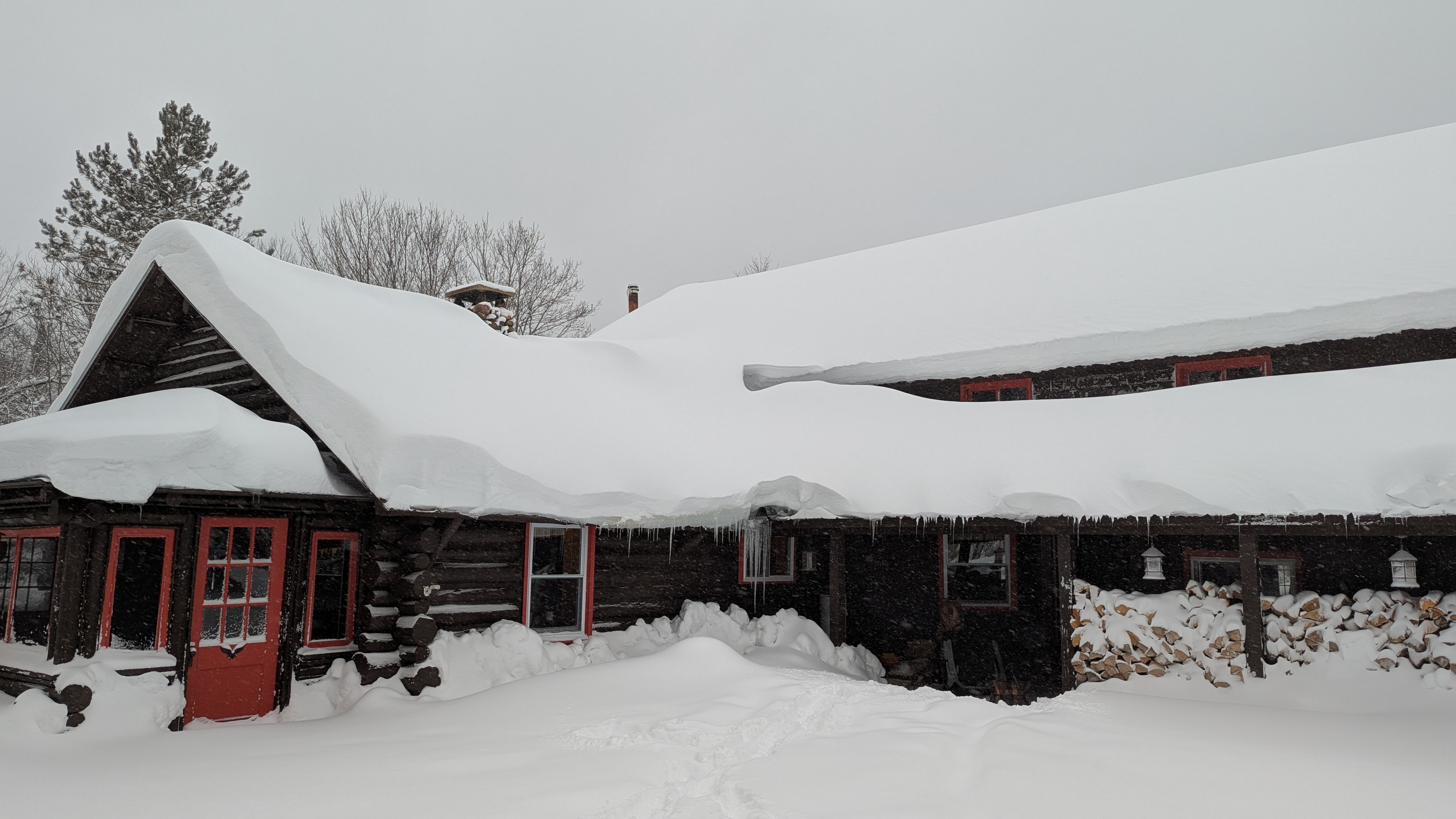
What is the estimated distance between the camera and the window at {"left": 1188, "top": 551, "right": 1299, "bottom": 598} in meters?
9.80

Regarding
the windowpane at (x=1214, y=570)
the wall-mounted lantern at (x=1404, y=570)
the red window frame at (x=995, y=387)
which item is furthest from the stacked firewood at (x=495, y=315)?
the wall-mounted lantern at (x=1404, y=570)

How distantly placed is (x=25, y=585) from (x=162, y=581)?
224cm

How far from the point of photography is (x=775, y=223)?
3568 inches

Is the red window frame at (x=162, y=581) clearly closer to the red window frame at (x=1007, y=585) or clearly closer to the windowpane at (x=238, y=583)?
the windowpane at (x=238, y=583)

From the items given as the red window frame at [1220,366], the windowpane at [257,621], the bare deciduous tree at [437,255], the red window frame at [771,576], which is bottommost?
the windowpane at [257,621]

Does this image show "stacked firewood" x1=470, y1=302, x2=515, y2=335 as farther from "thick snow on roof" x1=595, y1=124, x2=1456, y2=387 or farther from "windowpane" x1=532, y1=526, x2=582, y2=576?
"windowpane" x1=532, y1=526, x2=582, y2=576

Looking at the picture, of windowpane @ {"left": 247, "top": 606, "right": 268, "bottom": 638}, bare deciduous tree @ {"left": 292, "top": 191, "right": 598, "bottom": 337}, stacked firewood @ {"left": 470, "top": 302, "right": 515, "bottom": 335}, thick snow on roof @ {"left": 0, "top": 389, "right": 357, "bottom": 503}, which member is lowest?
windowpane @ {"left": 247, "top": 606, "right": 268, "bottom": 638}

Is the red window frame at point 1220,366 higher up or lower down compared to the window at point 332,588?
higher up

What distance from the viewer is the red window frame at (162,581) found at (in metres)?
7.78

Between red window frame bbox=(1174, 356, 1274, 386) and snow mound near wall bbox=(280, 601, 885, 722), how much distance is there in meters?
5.29

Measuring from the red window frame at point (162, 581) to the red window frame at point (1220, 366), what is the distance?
10992mm

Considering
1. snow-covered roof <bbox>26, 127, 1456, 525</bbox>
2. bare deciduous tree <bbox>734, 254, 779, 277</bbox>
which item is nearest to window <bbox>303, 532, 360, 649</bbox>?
snow-covered roof <bbox>26, 127, 1456, 525</bbox>

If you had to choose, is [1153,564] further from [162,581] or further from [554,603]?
[162,581]

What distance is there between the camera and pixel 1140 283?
1181cm
